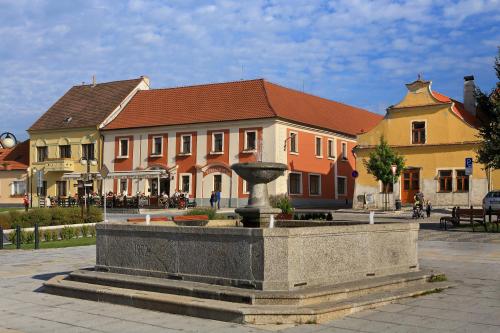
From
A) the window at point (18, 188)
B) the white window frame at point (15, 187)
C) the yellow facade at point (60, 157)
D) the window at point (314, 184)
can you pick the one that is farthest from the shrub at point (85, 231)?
the window at point (18, 188)

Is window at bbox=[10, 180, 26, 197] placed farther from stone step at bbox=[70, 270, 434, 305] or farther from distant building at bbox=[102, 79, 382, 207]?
stone step at bbox=[70, 270, 434, 305]

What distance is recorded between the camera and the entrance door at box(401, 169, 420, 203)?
42.8 m

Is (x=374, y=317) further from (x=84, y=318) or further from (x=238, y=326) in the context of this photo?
(x=84, y=318)

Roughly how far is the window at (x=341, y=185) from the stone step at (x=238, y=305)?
44.8 metres

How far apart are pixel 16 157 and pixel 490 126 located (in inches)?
2017

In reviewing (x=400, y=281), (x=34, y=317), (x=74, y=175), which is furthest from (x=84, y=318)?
(x=74, y=175)

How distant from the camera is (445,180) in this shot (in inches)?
1645

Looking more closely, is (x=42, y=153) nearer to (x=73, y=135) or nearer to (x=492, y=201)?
(x=73, y=135)

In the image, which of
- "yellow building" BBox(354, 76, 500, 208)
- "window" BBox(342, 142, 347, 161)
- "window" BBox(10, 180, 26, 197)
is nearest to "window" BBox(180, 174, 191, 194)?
"yellow building" BBox(354, 76, 500, 208)

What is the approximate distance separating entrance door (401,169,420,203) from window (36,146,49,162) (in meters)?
35.3

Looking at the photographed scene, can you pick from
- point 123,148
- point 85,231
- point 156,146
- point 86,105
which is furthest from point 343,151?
point 85,231

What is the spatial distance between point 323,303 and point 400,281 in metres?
2.32

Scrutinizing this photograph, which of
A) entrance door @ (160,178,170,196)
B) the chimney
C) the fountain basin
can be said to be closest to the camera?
the fountain basin

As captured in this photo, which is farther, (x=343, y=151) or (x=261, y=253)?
(x=343, y=151)
